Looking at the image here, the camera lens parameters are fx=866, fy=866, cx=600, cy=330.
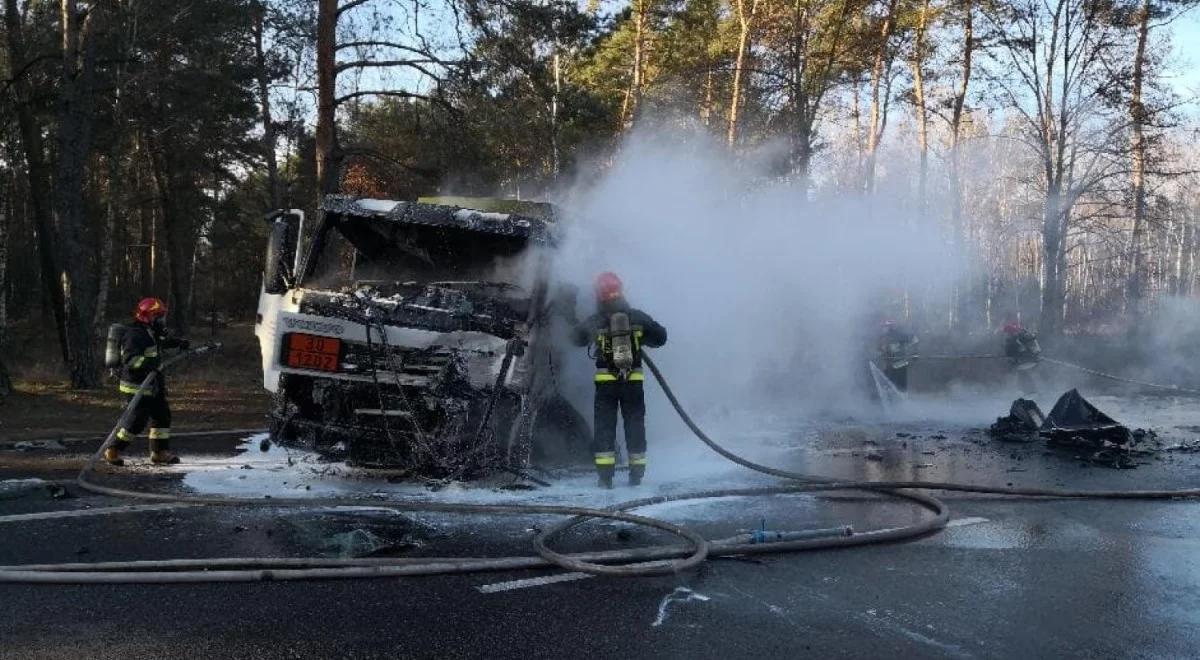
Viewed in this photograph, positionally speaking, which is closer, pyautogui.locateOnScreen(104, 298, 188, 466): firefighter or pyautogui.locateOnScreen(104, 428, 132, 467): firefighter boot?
pyautogui.locateOnScreen(104, 428, 132, 467): firefighter boot

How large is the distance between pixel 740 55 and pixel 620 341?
1960 cm

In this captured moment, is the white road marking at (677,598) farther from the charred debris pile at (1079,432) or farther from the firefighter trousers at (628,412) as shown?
the charred debris pile at (1079,432)

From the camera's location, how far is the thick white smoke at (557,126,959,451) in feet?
32.0

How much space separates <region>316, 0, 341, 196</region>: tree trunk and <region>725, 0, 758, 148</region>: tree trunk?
43.4ft

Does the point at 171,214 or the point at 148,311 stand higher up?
the point at 171,214

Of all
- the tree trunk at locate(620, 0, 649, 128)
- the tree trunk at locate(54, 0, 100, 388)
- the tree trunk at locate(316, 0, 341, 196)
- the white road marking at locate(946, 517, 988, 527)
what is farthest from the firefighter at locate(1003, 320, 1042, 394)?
the tree trunk at locate(54, 0, 100, 388)

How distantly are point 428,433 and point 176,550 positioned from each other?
Result: 2.09 meters

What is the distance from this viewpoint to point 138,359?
8016 millimetres

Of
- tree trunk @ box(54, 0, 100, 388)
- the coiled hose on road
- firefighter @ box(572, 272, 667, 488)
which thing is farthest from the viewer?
tree trunk @ box(54, 0, 100, 388)

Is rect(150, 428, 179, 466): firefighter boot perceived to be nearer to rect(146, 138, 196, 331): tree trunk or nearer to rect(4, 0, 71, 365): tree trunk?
rect(4, 0, 71, 365): tree trunk

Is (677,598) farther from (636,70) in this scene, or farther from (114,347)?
(636,70)

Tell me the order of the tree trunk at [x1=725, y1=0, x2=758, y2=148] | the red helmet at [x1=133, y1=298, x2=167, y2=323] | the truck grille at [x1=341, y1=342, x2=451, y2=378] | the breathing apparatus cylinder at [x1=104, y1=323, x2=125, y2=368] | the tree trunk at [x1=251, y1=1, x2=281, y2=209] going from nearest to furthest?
the truck grille at [x1=341, y1=342, x2=451, y2=378]
the breathing apparatus cylinder at [x1=104, y1=323, x2=125, y2=368]
the red helmet at [x1=133, y1=298, x2=167, y2=323]
the tree trunk at [x1=251, y1=1, x2=281, y2=209]
the tree trunk at [x1=725, y1=0, x2=758, y2=148]

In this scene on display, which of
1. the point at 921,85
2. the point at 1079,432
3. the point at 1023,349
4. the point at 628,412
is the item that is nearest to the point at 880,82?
the point at 921,85

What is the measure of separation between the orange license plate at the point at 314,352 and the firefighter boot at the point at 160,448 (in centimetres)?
224
